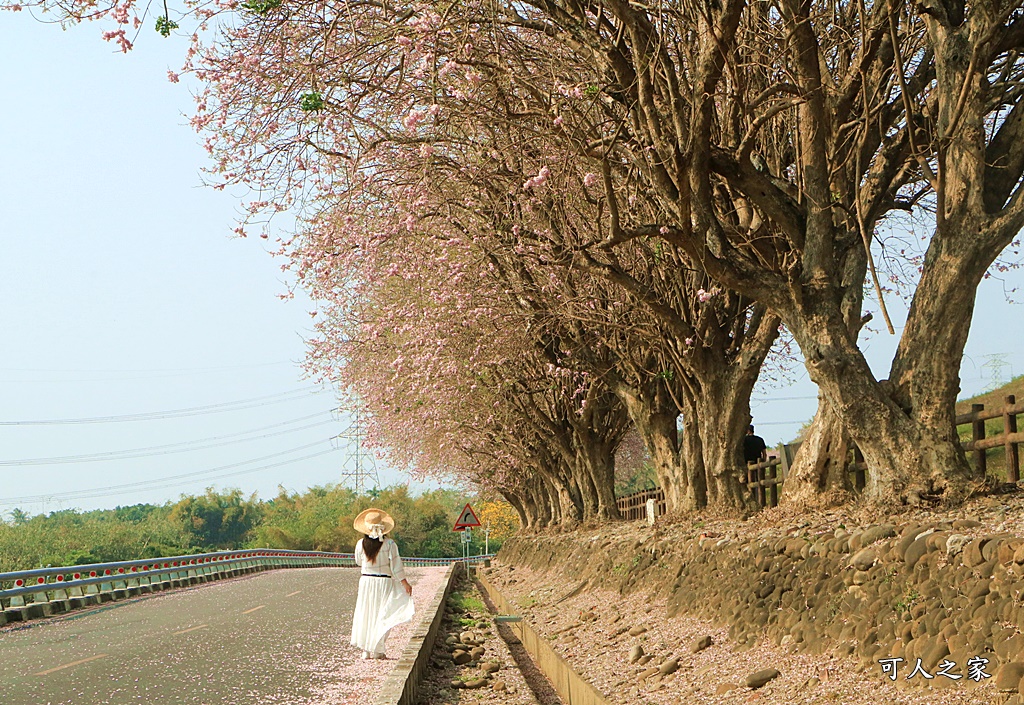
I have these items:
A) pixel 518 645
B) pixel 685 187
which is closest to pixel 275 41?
pixel 685 187

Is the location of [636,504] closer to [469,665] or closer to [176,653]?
[469,665]

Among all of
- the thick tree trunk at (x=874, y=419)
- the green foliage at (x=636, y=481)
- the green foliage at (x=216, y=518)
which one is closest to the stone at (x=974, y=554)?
the thick tree trunk at (x=874, y=419)

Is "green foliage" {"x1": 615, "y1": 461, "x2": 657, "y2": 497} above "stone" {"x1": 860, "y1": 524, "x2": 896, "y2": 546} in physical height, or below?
above

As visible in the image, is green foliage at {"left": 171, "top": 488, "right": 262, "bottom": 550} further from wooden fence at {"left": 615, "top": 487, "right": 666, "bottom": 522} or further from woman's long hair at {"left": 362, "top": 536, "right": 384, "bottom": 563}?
woman's long hair at {"left": 362, "top": 536, "right": 384, "bottom": 563}

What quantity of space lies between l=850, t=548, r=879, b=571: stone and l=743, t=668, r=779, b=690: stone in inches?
41.5

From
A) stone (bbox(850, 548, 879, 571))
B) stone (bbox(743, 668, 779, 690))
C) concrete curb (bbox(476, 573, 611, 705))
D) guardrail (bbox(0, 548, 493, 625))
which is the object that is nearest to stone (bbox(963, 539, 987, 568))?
stone (bbox(850, 548, 879, 571))

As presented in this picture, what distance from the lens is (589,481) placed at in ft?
94.3

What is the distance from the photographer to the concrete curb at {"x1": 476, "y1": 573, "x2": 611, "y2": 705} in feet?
31.4

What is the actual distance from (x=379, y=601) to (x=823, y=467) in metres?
5.65

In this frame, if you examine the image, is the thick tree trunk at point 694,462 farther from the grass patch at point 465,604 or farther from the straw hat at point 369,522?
the grass patch at point 465,604

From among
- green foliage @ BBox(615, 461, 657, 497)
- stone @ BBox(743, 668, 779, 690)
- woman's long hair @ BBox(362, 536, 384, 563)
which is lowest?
stone @ BBox(743, 668, 779, 690)

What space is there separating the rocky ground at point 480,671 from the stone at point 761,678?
2.64m

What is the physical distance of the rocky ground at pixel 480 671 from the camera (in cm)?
1020

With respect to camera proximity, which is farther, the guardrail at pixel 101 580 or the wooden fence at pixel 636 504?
the wooden fence at pixel 636 504
